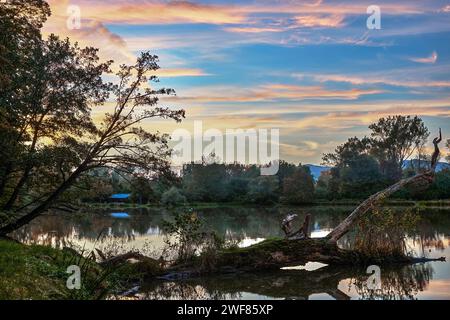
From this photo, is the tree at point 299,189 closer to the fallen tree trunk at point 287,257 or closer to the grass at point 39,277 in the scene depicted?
the fallen tree trunk at point 287,257

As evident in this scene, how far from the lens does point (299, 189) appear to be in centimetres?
6888

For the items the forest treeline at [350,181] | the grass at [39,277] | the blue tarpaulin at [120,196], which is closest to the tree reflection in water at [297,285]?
the grass at [39,277]

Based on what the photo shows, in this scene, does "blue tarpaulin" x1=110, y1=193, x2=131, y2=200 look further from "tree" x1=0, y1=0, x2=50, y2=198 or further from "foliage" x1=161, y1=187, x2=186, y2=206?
"tree" x1=0, y1=0, x2=50, y2=198

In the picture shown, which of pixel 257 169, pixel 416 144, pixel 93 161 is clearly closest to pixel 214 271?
pixel 93 161

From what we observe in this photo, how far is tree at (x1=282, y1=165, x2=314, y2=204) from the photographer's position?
6750 cm

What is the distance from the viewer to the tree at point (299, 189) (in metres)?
67.5

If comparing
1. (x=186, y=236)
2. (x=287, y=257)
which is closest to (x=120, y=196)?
(x=186, y=236)

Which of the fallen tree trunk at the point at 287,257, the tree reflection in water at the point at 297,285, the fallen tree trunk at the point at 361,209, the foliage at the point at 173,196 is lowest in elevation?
the tree reflection in water at the point at 297,285

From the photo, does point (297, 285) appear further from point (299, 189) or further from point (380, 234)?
point (299, 189)

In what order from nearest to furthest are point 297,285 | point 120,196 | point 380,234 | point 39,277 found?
point 39,277 → point 297,285 → point 380,234 → point 120,196

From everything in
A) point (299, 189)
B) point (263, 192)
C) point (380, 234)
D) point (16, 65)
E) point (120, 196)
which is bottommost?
point (380, 234)

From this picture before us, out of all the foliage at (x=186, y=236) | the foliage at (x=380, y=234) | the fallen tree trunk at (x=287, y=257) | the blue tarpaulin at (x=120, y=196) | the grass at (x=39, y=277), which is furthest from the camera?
the blue tarpaulin at (x=120, y=196)
